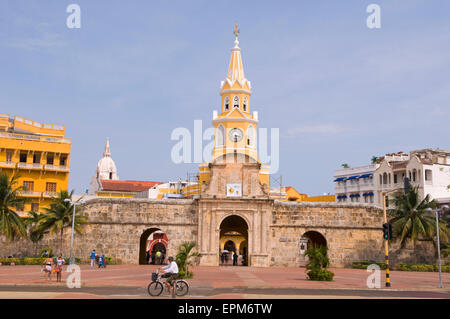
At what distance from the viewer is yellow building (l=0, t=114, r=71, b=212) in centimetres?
5791

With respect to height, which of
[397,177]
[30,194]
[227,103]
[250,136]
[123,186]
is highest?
[227,103]

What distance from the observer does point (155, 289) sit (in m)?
19.5

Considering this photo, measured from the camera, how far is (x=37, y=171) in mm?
59375

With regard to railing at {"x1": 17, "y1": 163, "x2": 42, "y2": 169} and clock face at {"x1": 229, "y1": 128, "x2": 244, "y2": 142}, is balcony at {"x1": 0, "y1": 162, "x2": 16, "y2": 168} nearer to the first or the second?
railing at {"x1": 17, "y1": 163, "x2": 42, "y2": 169}

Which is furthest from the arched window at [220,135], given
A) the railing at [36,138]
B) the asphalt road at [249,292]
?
the asphalt road at [249,292]

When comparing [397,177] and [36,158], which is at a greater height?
[36,158]

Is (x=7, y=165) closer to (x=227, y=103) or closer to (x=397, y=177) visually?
(x=227, y=103)

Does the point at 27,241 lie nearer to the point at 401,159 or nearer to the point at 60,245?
the point at 60,245

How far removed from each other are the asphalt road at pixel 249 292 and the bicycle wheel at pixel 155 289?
0.26m

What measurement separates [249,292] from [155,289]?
435cm

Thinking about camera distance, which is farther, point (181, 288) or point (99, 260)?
point (99, 260)

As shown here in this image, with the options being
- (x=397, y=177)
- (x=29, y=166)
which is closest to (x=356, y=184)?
(x=397, y=177)

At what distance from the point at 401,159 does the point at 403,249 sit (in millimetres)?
33935

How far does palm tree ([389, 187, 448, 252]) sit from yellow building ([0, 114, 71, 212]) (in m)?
39.2
